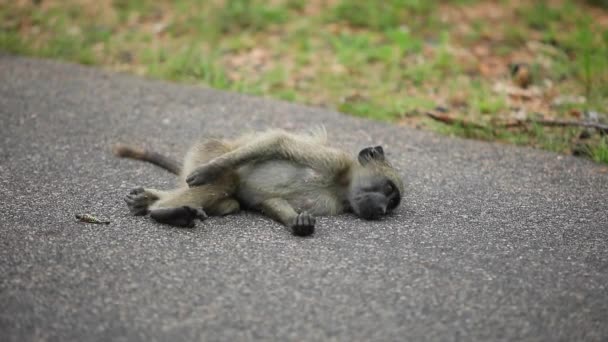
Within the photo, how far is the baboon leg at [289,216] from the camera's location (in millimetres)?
3576

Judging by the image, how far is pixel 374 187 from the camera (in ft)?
13.0

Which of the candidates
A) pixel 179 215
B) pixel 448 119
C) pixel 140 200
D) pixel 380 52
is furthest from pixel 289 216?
pixel 380 52

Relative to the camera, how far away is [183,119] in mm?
6016

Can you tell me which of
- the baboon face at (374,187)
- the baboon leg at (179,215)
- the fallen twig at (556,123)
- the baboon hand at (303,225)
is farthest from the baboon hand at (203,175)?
the fallen twig at (556,123)

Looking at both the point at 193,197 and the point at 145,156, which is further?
the point at 145,156

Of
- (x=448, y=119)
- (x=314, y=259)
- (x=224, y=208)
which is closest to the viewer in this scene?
(x=314, y=259)

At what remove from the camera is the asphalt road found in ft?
8.81

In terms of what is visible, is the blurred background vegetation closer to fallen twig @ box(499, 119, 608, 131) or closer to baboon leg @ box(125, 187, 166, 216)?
fallen twig @ box(499, 119, 608, 131)

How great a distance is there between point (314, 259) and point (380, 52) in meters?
4.69

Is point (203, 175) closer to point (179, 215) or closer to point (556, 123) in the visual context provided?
point (179, 215)

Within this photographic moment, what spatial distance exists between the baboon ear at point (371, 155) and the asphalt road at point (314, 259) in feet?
1.27

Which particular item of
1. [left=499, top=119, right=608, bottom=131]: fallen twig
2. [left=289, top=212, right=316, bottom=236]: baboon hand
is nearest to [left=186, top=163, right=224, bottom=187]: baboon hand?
[left=289, top=212, right=316, bottom=236]: baboon hand

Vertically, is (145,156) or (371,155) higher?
(371,155)

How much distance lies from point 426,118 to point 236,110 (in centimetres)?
189
